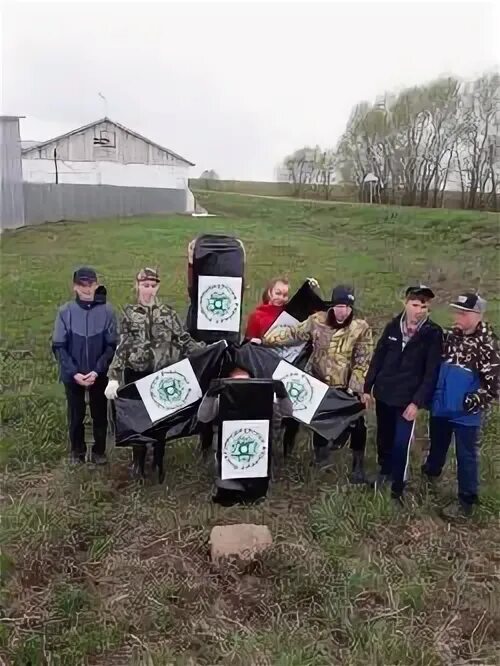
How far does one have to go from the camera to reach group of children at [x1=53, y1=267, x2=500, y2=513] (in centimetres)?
298

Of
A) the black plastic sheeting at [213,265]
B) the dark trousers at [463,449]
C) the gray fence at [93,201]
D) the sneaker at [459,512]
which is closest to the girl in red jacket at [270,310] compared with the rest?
the black plastic sheeting at [213,265]

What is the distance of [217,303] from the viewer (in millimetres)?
3473

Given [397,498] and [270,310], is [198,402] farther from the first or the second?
[397,498]

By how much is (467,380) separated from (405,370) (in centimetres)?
28

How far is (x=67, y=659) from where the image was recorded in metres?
2.24

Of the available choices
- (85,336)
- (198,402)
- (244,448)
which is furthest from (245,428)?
(85,336)

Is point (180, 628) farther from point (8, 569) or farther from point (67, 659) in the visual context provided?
point (8, 569)

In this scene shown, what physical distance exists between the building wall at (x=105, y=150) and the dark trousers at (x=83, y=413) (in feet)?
7.57

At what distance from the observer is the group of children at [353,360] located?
2.98 m

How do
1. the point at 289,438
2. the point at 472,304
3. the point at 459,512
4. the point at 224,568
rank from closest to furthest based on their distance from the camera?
the point at 224,568 → the point at 472,304 → the point at 459,512 → the point at 289,438

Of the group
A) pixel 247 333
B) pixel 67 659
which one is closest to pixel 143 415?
pixel 247 333

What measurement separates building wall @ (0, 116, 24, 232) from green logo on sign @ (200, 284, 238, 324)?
8.43 ft

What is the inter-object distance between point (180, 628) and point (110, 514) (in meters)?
0.89

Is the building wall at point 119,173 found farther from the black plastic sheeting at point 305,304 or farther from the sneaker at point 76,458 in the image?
the sneaker at point 76,458
